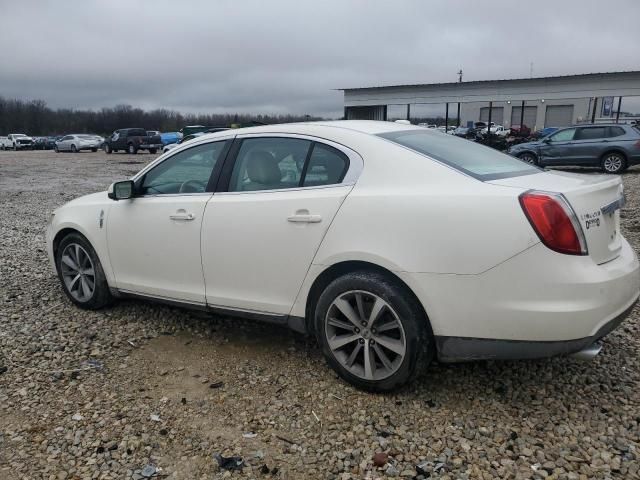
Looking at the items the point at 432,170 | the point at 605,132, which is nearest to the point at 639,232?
the point at 432,170

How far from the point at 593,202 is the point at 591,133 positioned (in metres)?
15.7

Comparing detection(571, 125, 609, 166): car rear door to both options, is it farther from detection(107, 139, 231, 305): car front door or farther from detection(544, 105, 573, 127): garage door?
detection(544, 105, 573, 127): garage door

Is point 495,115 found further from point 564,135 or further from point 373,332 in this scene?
point 373,332

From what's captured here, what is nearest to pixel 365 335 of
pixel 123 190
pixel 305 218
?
pixel 305 218

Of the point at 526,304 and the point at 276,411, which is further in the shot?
the point at 276,411

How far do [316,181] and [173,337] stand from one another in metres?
1.84

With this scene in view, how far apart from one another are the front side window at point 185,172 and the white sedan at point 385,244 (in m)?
0.02

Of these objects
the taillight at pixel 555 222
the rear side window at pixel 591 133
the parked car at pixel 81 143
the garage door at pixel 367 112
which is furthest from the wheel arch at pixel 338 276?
the parked car at pixel 81 143

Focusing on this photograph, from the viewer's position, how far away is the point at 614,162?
16.5m

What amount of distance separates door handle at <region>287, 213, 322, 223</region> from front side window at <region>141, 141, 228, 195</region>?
926 millimetres

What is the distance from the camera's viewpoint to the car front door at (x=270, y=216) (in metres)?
3.31

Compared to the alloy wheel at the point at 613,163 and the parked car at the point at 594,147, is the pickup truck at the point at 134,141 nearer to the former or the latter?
the parked car at the point at 594,147

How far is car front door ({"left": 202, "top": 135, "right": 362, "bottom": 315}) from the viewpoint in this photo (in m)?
3.31

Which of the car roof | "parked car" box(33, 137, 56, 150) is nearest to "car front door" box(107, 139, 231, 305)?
the car roof
